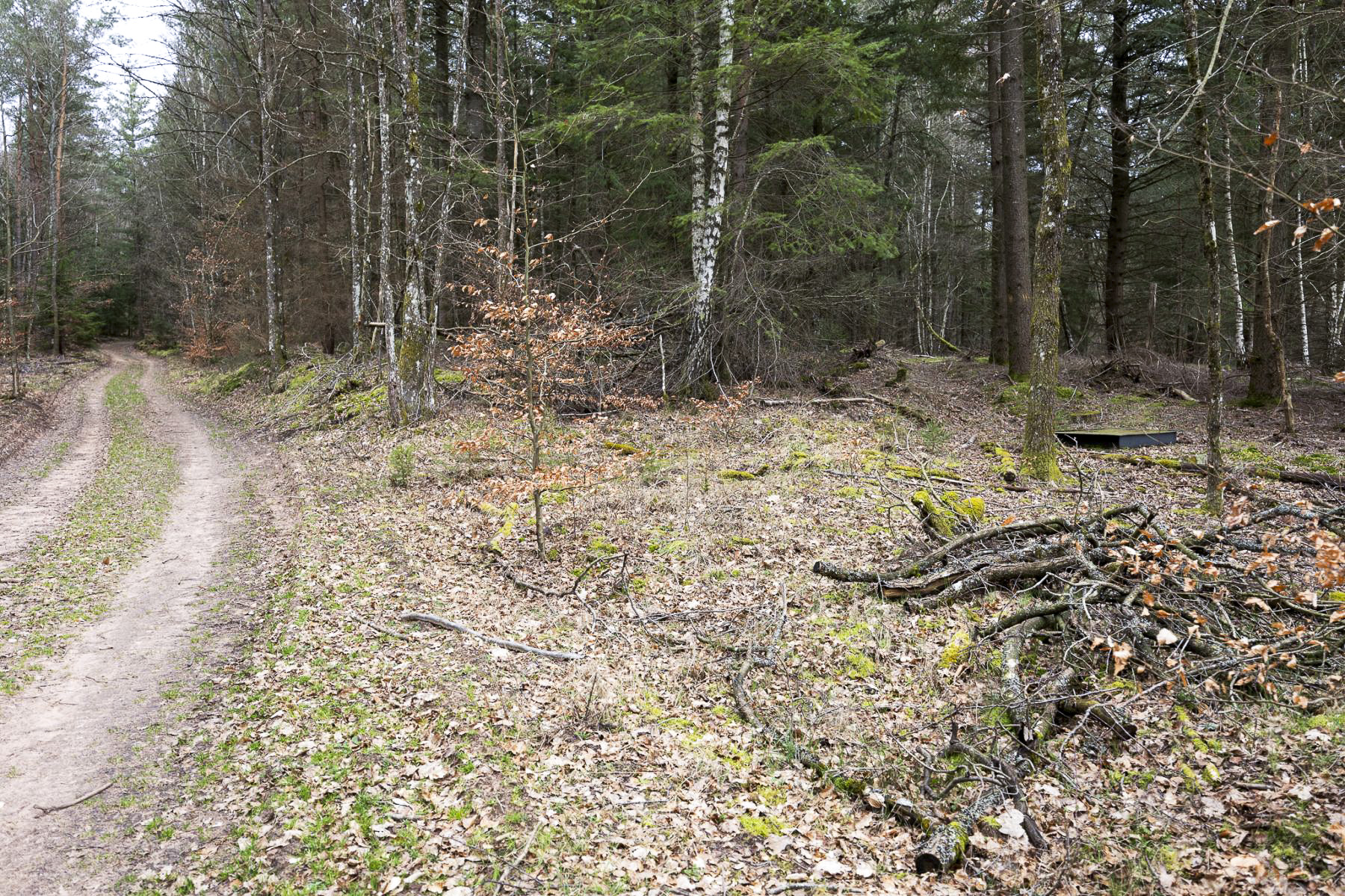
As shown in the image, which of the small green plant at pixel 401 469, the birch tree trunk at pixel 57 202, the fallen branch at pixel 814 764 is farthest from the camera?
the birch tree trunk at pixel 57 202

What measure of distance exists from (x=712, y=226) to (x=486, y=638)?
36.5 feet

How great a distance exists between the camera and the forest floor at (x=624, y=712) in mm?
4121

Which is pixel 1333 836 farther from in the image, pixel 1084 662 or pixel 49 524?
pixel 49 524

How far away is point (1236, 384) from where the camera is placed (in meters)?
16.8

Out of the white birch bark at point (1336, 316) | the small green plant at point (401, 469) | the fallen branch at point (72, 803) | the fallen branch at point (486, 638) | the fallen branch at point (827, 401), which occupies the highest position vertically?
the white birch bark at point (1336, 316)

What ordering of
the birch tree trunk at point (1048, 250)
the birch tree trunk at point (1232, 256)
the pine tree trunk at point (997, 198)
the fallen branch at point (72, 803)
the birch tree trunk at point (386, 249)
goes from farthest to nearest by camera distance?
the pine tree trunk at point (997, 198) < the birch tree trunk at point (386, 249) < the birch tree trunk at point (1232, 256) < the birch tree trunk at point (1048, 250) < the fallen branch at point (72, 803)

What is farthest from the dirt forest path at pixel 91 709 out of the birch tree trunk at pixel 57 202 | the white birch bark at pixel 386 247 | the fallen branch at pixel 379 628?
the birch tree trunk at pixel 57 202

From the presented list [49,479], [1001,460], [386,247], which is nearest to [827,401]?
[1001,460]

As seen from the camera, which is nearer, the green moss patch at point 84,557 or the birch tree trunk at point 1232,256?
the green moss patch at point 84,557

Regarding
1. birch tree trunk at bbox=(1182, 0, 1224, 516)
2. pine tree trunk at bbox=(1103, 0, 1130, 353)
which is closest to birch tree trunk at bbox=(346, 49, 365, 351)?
birch tree trunk at bbox=(1182, 0, 1224, 516)

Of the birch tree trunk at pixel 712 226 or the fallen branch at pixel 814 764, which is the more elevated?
the birch tree trunk at pixel 712 226

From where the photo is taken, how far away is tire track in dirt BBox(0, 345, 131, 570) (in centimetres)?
963

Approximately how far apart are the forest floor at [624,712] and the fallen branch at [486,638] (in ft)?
0.36

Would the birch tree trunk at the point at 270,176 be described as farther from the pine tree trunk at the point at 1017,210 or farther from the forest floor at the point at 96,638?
the pine tree trunk at the point at 1017,210
